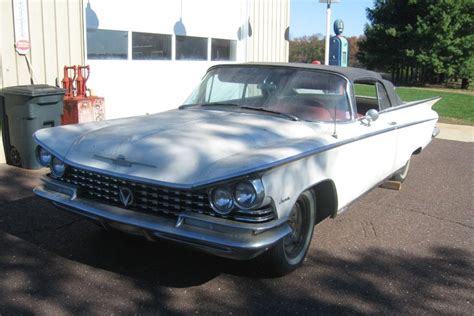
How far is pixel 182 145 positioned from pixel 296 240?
110 cm

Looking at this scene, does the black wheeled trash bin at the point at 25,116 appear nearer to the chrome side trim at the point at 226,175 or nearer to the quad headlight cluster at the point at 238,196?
the chrome side trim at the point at 226,175

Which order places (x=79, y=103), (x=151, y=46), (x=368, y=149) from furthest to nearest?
1. (x=151, y=46)
2. (x=79, y=103)
3. (x=368, y=149)

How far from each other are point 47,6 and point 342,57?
22.6 feet

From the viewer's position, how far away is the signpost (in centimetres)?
660

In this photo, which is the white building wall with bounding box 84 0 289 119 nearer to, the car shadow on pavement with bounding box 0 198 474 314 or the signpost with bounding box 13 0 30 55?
the signpost with bounding box 13 0 30 55

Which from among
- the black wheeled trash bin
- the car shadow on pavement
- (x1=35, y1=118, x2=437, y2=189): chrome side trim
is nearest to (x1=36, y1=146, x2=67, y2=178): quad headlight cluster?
(x1=35, y1=118, x2=437, y2=189): chrome side trim

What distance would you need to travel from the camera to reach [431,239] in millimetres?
4477

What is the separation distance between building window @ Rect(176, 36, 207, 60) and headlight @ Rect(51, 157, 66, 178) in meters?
6.50

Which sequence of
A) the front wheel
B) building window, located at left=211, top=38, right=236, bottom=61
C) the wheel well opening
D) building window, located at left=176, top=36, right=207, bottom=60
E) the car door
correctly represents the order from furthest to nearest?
building window, located at left=211, top=38, right=236, bottom=61 → building window, located at left=176, top=36, right=207, bottom=60 → the car door → the wheel well opening → the front wheel

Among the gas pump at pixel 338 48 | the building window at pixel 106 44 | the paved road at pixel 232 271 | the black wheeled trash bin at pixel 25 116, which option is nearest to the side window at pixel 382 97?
the paved road at pixel 232 271

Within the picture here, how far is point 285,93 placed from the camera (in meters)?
4.35

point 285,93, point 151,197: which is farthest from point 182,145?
point 285,93

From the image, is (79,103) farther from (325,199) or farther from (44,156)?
(325,199)

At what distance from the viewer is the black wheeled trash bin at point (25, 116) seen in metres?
6.21
